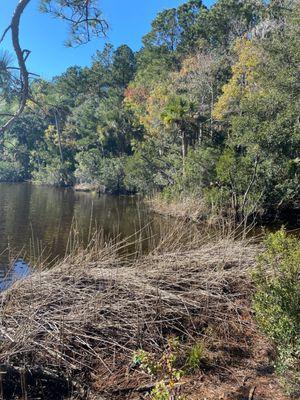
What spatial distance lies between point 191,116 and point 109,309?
73.3 ft

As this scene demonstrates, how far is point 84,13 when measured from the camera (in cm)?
327

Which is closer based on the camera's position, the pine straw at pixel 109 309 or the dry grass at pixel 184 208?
the pine straw at pixel 109 309

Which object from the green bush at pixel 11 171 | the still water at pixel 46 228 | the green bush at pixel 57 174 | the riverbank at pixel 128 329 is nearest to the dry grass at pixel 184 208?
the still water at pixel 46 228

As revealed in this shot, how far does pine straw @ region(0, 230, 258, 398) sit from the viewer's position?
3.46 metres

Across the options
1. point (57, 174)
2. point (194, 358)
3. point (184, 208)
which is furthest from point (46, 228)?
point (57, 174)

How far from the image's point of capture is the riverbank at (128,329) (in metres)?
3.21

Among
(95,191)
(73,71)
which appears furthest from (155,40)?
(95,191)

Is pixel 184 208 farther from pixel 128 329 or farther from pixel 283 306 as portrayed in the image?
pixel 283 306

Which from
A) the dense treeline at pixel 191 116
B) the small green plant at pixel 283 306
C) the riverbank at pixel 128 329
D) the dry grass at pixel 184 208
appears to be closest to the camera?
the small green plant at pixel 283 306

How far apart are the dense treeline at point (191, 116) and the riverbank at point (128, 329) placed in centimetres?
186

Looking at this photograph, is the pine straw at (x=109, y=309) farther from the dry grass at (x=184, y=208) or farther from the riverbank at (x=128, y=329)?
the dry grass at (x=184, y=208)

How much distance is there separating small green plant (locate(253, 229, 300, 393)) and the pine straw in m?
1.18

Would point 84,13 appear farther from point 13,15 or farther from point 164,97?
point 164,97

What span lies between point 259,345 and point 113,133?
1504 inches
